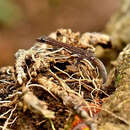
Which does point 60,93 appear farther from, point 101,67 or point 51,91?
point 101,67

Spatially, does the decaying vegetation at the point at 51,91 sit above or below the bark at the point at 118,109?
above

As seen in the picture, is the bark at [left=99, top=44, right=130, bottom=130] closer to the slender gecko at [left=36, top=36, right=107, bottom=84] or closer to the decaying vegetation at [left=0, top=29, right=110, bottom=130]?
the decaying vegetation at [left=0, top=29, right=110, bottom=130]

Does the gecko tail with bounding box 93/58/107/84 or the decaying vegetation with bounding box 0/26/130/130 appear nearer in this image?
the decaying vegetation with bounding box 0/26/130/130

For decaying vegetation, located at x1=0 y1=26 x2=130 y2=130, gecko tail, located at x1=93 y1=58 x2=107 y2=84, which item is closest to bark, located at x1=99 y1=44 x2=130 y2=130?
decaying vegetation, located at x1=0 y1=26 x2=130 y2=130

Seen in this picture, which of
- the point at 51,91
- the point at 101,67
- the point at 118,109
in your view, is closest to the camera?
the point at 118,109

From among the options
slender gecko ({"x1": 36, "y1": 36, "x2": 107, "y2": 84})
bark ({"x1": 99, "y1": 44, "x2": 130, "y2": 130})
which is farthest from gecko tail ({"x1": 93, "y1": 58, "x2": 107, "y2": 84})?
bark ({"x1": 99, "y1": 44, "x2": 130, "y2": 130})

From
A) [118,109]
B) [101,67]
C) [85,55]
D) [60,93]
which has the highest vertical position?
[85,55]

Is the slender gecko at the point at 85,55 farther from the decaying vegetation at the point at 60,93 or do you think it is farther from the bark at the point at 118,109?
the bark at the point at 118,109

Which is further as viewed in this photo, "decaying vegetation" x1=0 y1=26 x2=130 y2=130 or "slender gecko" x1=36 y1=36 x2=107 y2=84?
"slender gecko" x1=36 y1=36 x2=107 y2=84

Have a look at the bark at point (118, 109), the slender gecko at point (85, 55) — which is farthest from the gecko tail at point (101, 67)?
the bark at point (118, 109)

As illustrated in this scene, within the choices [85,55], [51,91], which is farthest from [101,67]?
[51,91]

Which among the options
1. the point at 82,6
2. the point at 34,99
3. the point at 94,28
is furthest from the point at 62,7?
the point at 34,99

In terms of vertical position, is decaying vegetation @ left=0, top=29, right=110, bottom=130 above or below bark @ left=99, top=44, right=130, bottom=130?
above

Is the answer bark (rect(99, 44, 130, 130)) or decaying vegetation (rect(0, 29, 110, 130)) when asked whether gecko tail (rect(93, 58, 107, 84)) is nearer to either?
decaying vegetation (rect(0, 29, 110, 130))
